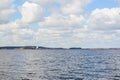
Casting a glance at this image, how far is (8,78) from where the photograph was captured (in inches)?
2313

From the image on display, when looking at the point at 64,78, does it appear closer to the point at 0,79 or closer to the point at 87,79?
the point at 87,79

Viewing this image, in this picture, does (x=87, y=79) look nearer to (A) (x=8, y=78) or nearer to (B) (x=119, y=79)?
(B) (x=119, y=79)

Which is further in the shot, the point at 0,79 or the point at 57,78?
the point at 57,78

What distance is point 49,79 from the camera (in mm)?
58531

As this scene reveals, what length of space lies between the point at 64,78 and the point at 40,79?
543 centimetres

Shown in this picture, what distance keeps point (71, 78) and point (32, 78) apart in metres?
8.44

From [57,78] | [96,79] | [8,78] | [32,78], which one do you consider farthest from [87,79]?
[8,78]

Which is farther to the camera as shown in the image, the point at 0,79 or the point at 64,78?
the point at 64,78

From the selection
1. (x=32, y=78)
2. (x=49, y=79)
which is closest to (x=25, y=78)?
(x=32, y=78)

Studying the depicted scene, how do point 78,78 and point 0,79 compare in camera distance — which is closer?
point 0,79

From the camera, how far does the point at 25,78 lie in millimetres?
Answer: 59531

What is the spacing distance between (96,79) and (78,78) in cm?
429

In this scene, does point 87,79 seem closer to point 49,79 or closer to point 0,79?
point 49,79

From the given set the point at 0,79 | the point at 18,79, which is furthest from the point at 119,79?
the point at 0,79
